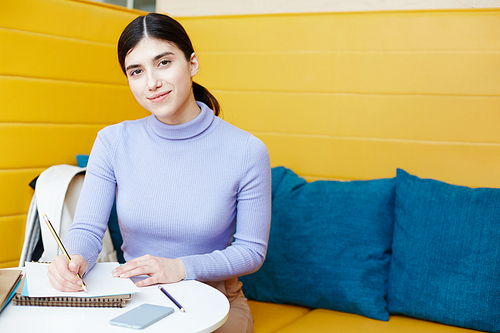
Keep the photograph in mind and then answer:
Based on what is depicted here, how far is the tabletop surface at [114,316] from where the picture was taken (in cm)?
92

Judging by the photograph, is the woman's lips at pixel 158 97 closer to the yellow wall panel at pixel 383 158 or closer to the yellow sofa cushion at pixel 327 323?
the yellow sofa cushion at pixel 327 323

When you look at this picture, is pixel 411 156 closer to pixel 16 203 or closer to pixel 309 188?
pixel 309 188

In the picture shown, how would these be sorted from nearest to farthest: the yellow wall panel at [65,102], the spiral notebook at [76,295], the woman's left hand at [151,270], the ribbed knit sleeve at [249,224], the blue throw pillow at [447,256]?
the spiral notebook at [76,295] → the woman's left hand at [151,270] → the ribbed knit sleeve at [249,224] → the blue throw pillow at [447,256] → the yellow wall panel at [65,102]

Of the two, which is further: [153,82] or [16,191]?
[16,191]

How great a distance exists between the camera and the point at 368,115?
2.21 m

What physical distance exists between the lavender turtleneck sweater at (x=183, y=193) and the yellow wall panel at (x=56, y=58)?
29.2 inches

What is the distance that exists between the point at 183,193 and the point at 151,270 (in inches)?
13.0

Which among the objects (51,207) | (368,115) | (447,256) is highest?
(368,115)

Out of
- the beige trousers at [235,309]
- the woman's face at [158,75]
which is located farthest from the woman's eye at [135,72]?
the beige trousers at [235,309]

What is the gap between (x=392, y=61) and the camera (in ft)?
7.09

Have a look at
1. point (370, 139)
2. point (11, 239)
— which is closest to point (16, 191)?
point (11, 239)

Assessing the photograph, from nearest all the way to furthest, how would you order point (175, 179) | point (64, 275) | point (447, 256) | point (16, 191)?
point (64, 275) < point (175, 179) < point (447, 256) < point (16, 191)

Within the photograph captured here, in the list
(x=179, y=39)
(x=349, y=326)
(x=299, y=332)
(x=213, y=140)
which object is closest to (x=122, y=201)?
(x=213, y=140)

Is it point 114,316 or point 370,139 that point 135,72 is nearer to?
point 114,316
